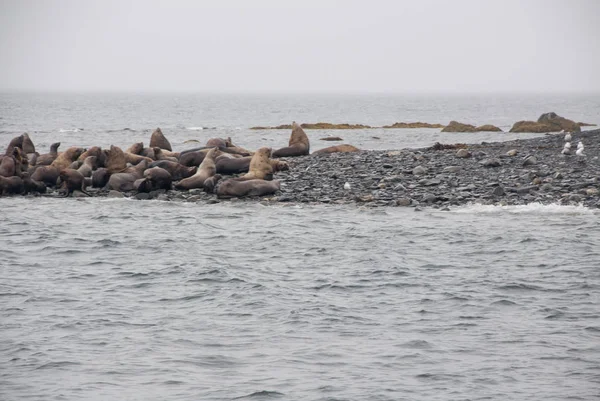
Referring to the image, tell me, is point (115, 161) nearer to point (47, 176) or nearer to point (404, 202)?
point (47, 176)

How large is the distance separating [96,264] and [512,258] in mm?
7670

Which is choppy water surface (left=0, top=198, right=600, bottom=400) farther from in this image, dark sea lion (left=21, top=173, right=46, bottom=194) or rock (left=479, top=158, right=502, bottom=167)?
rock (left=479, top=158, right=502, bottom=167)

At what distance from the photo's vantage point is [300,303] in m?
12.9

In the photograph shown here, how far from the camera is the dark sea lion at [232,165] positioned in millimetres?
24797

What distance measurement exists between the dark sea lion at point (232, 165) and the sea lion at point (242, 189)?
218 cm

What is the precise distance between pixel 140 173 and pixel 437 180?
835 cm

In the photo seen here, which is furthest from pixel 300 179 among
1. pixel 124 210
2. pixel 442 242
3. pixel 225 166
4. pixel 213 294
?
pixel 213 294

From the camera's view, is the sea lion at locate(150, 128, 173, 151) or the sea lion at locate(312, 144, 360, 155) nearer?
the sea lion at locate(150, 128, 173, 151)

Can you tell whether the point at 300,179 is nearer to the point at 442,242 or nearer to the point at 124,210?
the point at 124,210

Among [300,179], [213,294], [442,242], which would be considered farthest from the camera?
[300,179]

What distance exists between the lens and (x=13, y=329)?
11.8 m

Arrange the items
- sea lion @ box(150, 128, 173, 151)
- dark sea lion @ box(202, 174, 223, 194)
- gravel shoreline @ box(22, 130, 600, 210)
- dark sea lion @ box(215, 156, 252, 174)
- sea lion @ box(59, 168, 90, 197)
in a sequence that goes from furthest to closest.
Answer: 1. sea lion @ box(150, 128, 173, 151)
2. dark sea lion @ box(215, 156, 252, 174)
3. sea lion @ box(59, 168, 90, 197)
4. dark sea lion @ box(202, 174, 223, 194)
5. gravel shoreline @ box(22, 130, 600, 210)

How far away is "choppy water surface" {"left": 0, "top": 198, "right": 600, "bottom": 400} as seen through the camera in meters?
9.77

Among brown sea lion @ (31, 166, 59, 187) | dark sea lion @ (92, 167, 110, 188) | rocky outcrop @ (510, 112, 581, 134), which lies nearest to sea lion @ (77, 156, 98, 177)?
dark sea lion @ (92, 167, 110, 188)
